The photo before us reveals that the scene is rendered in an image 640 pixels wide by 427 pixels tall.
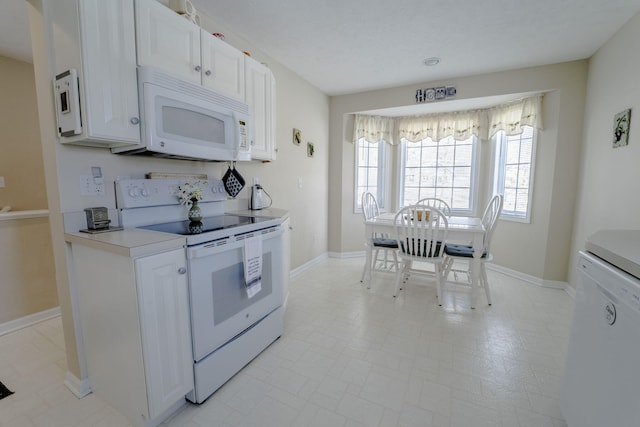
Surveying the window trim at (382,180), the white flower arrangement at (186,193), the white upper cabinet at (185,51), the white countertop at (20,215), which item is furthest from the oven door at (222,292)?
the window trim at (382,180)

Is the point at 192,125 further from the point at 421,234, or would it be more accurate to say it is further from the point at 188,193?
the point at 421,234

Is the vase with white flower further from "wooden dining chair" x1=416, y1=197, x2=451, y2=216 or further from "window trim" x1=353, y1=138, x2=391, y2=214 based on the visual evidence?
"window trim" x1=353, y1=138, x2=391, y2=214

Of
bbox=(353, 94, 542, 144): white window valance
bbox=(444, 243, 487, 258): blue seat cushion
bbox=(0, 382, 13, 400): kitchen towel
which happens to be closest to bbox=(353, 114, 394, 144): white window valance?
bbox=(353, 94, 542, 144): white window valance

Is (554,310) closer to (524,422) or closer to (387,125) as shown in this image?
(524,422)

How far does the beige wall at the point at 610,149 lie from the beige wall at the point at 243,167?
286 cm

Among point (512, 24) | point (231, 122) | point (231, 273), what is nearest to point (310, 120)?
point (231, 122)

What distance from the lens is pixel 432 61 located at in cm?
286

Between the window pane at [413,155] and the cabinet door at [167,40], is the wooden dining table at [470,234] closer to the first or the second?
the window pane at [413,155]

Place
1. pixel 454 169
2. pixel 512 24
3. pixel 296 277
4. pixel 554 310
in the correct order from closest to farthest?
pixel 512 24, pixel 554 310, pixel 296 277, pixel 454 169

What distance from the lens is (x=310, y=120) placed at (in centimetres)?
355

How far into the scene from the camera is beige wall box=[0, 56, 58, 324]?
2.15 metres

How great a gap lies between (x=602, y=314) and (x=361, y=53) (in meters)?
2.63

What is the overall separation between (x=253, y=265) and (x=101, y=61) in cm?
123

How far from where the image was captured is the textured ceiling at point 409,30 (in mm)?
1960
